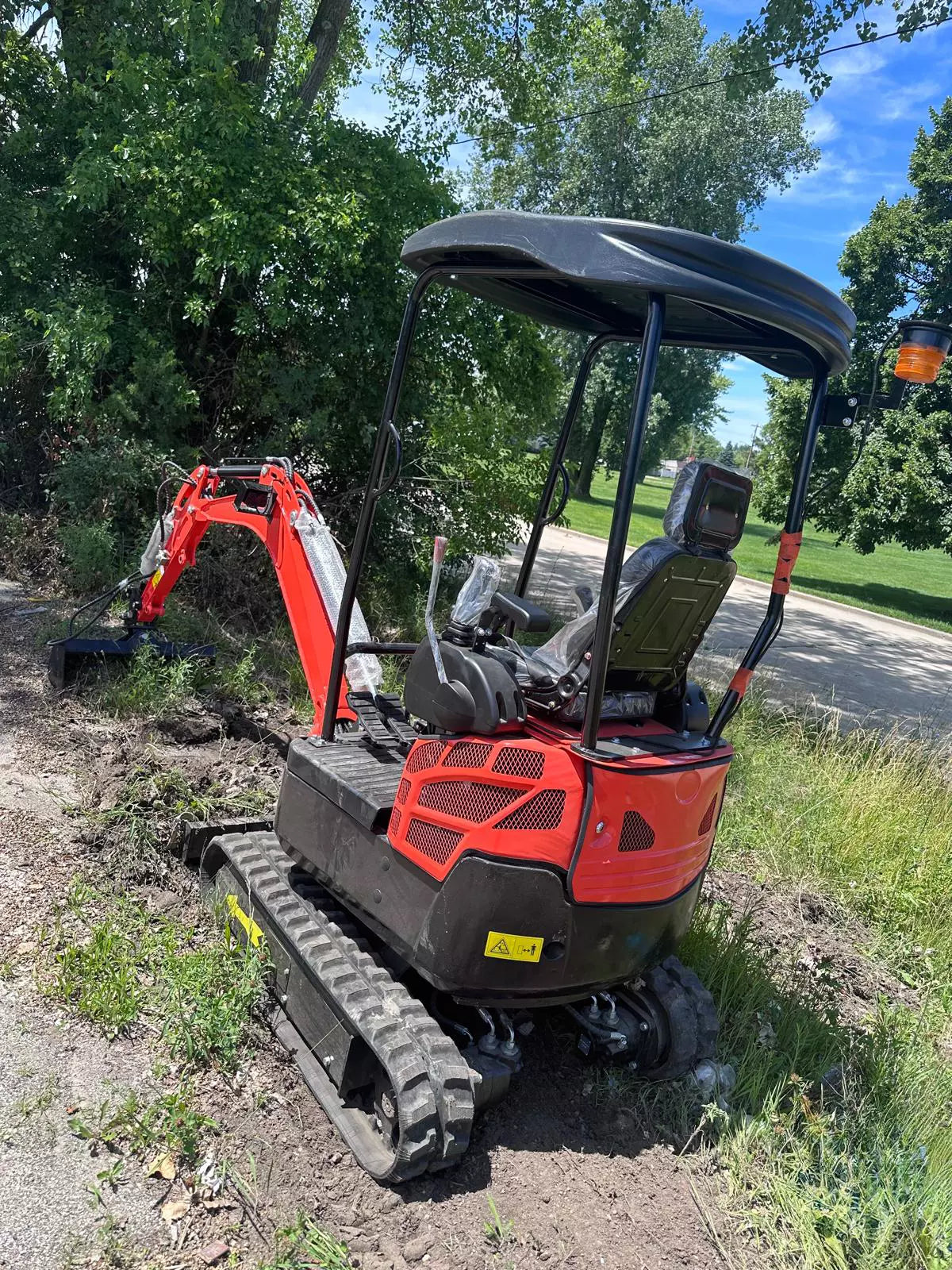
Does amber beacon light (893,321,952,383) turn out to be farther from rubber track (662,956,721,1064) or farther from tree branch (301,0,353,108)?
tree branch (301,0,353,108)

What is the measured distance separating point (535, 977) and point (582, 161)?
27.2 meters

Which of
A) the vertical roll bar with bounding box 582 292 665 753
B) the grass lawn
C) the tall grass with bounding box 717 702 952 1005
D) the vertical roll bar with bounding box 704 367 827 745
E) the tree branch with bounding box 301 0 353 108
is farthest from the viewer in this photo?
the grass lawn

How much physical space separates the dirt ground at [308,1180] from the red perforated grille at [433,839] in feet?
2.98

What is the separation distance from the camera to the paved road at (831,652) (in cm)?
924

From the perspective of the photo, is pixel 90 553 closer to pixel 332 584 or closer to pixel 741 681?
pixel 332 584

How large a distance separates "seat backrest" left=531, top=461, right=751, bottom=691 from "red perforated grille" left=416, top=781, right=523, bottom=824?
0.41 m

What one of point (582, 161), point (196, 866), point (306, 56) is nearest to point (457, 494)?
point (306, 56)

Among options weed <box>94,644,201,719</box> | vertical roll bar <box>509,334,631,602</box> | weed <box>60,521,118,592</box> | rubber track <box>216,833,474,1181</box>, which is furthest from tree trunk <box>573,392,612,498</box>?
rubber track <box>216,833,474,1181</box>

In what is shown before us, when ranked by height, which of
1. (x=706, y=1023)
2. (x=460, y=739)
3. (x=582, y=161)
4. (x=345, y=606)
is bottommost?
(x=706, y=1023)

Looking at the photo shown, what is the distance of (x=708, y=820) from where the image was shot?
3.29m

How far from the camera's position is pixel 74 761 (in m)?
5.18

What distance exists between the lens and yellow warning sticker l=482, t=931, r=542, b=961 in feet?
9.43

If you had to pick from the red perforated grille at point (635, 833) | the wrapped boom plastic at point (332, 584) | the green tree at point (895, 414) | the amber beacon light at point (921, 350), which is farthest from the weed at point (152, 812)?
the green tree at point (895, 414)

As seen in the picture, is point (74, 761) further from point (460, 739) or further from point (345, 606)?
point (460, 739)
